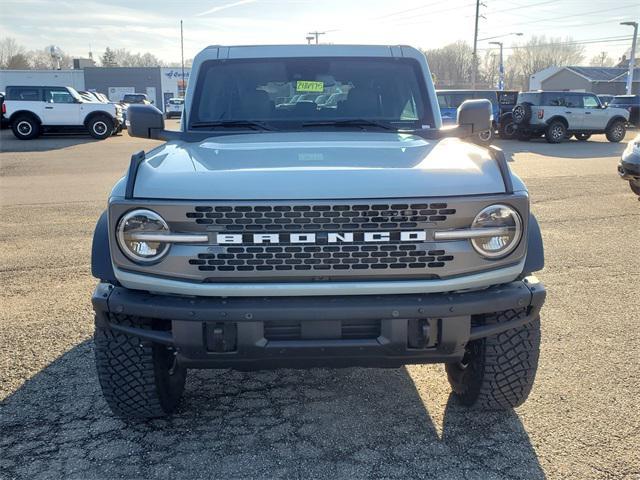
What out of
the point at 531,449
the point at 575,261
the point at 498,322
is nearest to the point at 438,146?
the point at 498,322

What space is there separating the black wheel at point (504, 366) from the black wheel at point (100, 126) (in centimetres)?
2273

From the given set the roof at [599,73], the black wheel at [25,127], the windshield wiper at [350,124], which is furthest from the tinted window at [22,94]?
the roof at [599,73]

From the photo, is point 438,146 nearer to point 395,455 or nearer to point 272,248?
point 272,248

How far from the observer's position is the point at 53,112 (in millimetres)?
22797

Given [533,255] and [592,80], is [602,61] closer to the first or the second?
[592,80]

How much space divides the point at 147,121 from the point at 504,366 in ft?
8.86

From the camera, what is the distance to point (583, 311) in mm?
4773

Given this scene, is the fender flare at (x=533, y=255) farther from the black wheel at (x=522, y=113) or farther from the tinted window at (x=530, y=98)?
the tinted window at (x=530, y=98)

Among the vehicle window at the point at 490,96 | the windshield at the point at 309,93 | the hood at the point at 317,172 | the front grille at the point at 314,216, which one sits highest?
the vehicle window at the point at 490,96

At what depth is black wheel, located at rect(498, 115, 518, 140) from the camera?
21.8 metres

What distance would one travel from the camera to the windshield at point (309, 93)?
3971 millimetres

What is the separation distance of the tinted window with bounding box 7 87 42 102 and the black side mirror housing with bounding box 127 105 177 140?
834 inches

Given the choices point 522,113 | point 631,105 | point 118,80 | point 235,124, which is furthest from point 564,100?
point 118,80

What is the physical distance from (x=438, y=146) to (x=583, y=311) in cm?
230
